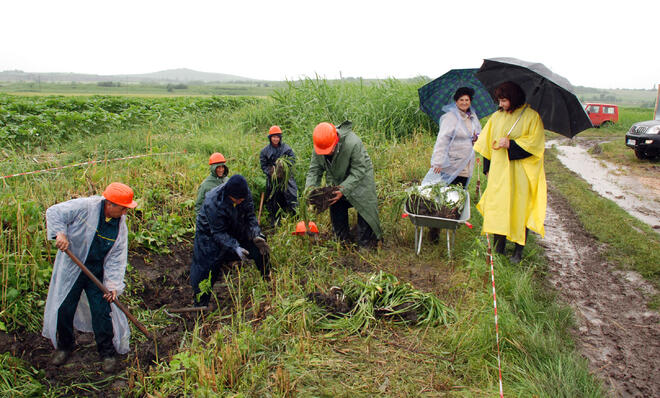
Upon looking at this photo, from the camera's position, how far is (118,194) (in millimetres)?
3230

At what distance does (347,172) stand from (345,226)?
70cm

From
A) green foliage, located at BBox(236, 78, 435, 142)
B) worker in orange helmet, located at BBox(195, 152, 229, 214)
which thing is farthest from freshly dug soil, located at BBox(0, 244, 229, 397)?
green foliage, located at BBox(236, 78, 435, 142)

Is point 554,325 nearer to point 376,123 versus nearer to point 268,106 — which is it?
point 376,123

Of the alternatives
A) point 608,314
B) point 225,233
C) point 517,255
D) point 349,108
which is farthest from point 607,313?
point 349,108

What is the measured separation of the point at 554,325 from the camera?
3455mm

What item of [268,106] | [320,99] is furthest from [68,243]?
[268,106]

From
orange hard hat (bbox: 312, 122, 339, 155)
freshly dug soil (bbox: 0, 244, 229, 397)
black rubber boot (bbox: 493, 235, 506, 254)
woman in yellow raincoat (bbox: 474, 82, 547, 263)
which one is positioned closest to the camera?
freshly dug soil (bbox: 0, 244, 229, 397)

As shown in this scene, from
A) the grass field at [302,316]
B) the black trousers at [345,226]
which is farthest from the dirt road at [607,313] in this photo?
the black trousers at [345,226]

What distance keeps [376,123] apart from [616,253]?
5259mm

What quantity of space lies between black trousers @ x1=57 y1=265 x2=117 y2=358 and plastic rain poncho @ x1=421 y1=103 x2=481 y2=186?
347cm

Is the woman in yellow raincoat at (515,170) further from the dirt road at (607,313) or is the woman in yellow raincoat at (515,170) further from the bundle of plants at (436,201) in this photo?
the dirt road at (607,313)

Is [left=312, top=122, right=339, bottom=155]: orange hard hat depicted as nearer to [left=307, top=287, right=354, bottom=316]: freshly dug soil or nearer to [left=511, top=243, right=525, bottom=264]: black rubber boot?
[left=307, top=287, right=354, bottom=316]: freshly dug soil

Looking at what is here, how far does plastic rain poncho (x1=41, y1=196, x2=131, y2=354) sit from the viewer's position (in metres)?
3.14

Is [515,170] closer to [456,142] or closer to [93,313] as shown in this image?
[456,142]
